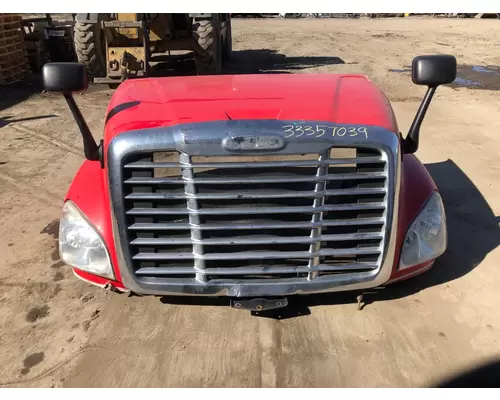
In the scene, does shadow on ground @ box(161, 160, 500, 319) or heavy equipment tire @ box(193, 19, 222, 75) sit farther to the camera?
heavy equipment tire @ box(193, 19, 222, 75)

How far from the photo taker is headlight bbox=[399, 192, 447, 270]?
2.94 metres

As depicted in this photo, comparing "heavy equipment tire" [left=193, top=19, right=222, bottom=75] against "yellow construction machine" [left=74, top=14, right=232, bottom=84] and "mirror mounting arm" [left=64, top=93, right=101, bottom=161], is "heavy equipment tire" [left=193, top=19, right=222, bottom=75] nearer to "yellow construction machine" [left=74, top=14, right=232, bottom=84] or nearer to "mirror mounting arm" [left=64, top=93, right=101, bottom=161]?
"yellow construction machine" [left=74, top=14, right=232, bottom=84]

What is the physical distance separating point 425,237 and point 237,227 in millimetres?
1237

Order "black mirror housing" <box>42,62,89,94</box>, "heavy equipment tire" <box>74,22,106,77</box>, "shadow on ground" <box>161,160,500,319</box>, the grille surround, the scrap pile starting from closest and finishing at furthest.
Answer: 1. the grille surround
2. "black mirror housing" <box>42,62,89,94</box>
3. "shadow on ground" <box>161,160,500,319</box>
4. "heavy equipment tire" <box>74,22,106,77</box>
5. the scrap pile

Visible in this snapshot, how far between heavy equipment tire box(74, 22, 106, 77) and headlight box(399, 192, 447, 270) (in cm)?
823

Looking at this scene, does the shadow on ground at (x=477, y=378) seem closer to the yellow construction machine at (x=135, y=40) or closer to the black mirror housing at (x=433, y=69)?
the black mirror housing at (x=433, y=69)

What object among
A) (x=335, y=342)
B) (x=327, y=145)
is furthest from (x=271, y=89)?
(x=335, y=342)

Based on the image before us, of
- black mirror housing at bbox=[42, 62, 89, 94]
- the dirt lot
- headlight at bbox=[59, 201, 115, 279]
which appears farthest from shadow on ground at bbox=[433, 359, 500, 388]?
black mirror housing at bbox=[42, 62, 89, 94]

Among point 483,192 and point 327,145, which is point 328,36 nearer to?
point 483,192

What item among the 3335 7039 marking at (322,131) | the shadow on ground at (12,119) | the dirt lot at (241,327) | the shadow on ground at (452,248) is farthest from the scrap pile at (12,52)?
the 3335 7039 marking at (322,131)

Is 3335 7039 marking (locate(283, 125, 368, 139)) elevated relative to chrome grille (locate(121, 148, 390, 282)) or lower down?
elevated

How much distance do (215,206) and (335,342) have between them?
115cm

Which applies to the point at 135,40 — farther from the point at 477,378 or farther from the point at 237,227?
the point at 477,378

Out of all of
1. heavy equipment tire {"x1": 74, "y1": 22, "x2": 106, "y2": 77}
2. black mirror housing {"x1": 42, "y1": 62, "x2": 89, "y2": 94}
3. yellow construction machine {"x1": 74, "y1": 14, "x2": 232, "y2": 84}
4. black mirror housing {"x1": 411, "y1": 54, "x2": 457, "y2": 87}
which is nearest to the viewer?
black mirror housing {"x1": 42, "y1": 62, "x2": 89, "y2": 94}
